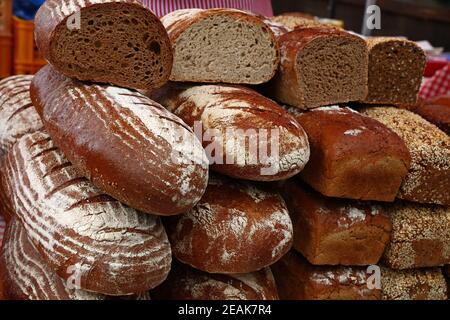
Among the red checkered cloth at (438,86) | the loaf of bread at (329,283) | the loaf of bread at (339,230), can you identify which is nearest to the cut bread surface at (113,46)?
the loaf of bread at (339,230)

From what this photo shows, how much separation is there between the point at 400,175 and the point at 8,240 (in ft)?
3.69

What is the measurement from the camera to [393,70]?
1876 mm

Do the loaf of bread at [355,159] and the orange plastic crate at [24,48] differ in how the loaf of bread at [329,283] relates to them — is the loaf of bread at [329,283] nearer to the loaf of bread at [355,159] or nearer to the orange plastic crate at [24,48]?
the loaf of bread at [355,159]

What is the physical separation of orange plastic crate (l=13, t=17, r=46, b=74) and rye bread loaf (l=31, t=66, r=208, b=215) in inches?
102

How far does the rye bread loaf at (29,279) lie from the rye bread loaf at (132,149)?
230mm

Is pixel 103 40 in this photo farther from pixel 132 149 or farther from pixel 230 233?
pixel 230 233

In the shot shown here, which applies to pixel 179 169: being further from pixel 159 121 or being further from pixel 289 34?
pixel 289 34

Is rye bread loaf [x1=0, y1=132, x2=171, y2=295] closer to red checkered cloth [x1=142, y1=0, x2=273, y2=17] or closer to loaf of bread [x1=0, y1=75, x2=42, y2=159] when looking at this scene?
loaf of bread [x1=0, y1=75, x2=42, y2=159]

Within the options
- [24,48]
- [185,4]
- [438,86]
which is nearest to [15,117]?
[185,4]

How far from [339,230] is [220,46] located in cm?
66

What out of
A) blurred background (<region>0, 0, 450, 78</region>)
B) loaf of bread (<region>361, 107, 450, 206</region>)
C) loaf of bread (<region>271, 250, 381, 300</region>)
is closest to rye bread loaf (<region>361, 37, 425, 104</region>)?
loaf of bread (<region>361, 107, 450, 206</region>)

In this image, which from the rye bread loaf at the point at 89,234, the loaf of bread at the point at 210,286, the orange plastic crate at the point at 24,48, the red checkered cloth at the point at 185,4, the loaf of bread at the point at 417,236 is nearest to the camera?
the rye bread loaf at the point at 89,234

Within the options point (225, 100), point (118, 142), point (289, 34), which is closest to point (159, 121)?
point (118, 142)

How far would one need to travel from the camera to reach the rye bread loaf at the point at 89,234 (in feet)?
3.79
